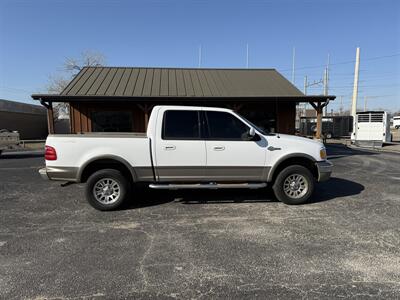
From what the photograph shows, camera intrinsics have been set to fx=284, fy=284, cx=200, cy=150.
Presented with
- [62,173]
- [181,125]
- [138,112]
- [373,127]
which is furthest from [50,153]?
[373,127]

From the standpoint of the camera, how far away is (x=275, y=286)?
3059mm

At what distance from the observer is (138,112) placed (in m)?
14.5

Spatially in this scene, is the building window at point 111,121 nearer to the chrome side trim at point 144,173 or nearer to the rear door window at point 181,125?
the rear door window at point 181,125

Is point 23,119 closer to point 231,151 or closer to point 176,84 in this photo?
point 176,84

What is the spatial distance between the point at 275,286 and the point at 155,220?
103 inches

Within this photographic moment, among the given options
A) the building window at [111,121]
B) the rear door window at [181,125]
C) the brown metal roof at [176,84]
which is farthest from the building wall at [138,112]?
the rear door window at [181,125]

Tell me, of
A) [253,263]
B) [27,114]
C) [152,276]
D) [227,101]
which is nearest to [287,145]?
[253,263]

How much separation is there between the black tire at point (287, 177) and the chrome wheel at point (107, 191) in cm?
324

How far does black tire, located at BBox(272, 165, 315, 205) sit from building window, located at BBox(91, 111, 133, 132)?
10346mm

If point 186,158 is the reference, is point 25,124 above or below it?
above

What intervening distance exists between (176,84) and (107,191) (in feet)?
32.8

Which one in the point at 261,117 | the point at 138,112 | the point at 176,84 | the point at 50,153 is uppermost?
the point at 176,84

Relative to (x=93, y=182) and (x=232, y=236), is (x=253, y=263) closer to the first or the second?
(x=232, y=236)

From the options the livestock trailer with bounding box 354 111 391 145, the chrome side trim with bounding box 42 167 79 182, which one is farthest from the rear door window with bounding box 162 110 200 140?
the livestock trailer with bounding box 354 111 391 145
